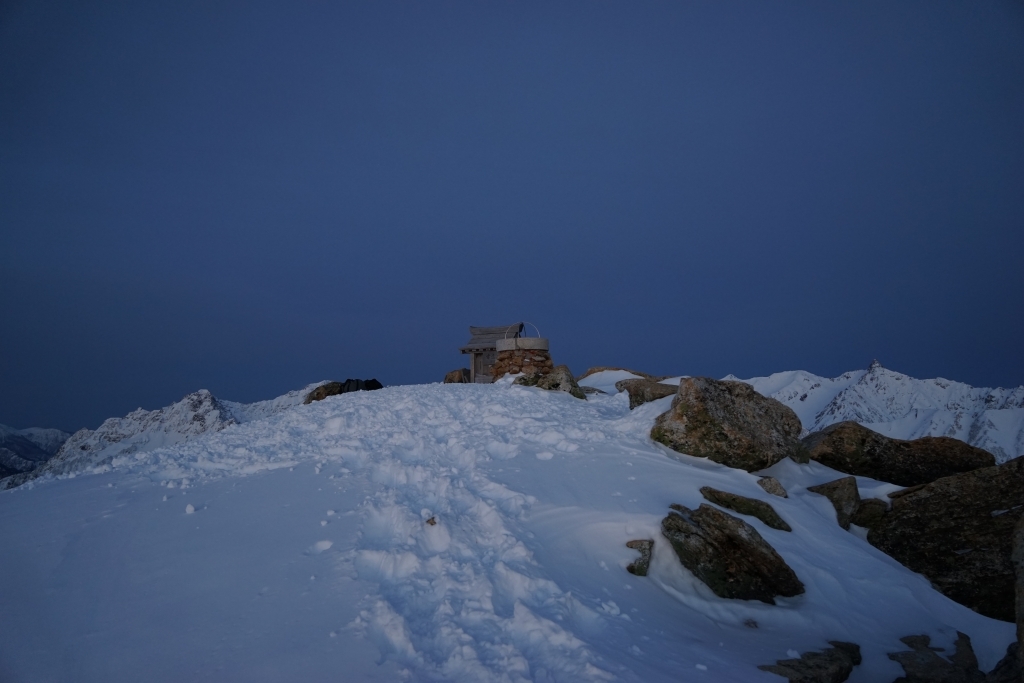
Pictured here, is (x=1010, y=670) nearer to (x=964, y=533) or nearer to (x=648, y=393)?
(x=964, y=533)

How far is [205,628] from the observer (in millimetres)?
4484

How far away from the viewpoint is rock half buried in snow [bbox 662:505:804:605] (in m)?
6.34

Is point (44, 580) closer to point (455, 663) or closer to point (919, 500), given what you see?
point (455, 663)

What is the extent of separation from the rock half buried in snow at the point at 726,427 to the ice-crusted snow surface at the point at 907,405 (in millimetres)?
38122

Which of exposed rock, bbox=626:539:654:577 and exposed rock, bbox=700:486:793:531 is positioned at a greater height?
exposed rock, bbox=700:486:793:531

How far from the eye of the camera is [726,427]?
30.6 ft

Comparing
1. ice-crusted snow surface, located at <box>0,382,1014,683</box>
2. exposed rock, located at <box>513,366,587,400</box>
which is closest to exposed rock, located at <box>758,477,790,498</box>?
ice-crusted snow surface, located at <box>0,382,1014,683</box>

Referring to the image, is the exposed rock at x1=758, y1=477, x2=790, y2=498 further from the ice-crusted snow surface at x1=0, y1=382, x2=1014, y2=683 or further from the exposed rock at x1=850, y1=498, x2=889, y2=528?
the exposed rock at x1=850, y1=498, x2=889, y2=528

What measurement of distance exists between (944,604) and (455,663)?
21.5ft

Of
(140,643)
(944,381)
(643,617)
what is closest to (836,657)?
(643,617)

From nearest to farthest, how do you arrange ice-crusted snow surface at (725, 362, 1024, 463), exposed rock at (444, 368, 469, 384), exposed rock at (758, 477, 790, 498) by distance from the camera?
exposed rock at (758, 477, 790, 498)
exposed rock at (444, 368, 469, 384)
ice-crusted snow surface at (725, 362, 1024, 463)

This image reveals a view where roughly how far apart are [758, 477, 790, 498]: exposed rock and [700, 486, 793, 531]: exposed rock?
79 centimetres

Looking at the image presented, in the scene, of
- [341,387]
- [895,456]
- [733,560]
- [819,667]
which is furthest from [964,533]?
[341,387]

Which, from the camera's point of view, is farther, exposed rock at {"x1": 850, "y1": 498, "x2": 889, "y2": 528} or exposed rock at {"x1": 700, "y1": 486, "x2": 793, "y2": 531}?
exposed rock at {"x1": 850, "y1": 498, "x2": 889, "y2": 528}
